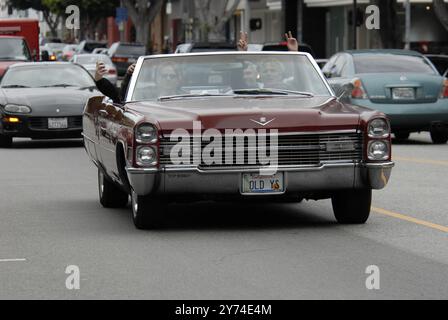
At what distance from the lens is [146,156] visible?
1094 cm

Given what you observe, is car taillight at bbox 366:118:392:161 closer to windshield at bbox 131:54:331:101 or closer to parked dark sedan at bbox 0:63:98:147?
windshield at bbox 131:54:331:101

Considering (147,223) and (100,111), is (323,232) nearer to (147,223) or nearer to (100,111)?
(147,223)

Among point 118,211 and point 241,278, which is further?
point 118,211

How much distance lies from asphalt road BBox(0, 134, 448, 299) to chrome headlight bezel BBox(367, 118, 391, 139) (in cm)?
80

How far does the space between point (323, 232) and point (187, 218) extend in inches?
63.1

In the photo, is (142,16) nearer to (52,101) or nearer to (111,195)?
(52,101)

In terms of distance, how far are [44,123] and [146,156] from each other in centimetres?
1183

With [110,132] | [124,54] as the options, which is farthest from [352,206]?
[124,54]

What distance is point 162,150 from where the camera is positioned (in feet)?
35.8

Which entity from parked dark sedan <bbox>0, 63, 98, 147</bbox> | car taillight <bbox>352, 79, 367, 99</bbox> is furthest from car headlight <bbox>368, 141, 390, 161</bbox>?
parked dark sedan <bbox>0, 63, 98, 147</bbox>

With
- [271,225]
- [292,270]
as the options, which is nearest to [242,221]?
[271,225]

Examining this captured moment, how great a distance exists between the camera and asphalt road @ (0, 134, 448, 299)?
8.50m

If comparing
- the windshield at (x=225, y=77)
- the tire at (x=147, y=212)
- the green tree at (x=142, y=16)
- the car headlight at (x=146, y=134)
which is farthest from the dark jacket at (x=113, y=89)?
the green tree at (x=142, y=16)

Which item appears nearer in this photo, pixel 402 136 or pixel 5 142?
pixel 5 142
